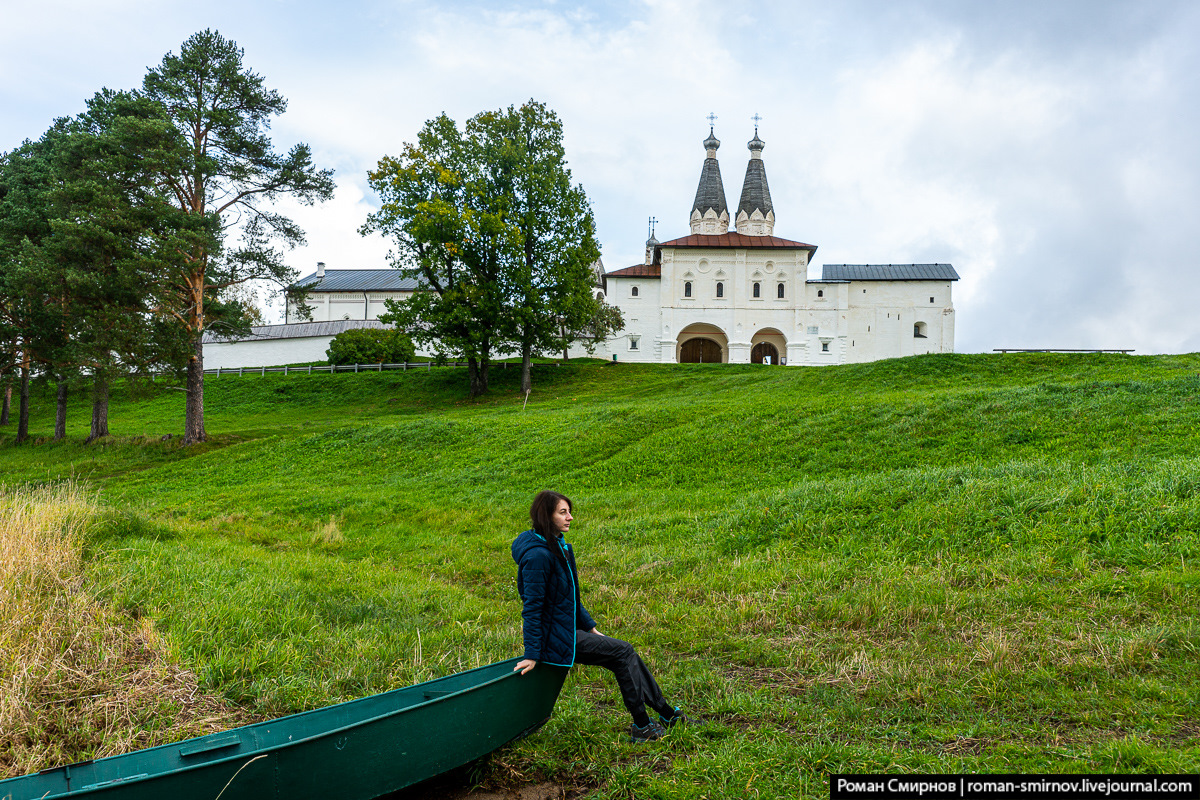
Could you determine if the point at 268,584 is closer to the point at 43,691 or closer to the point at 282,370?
the point at 43,691

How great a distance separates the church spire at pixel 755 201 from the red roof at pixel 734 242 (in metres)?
1.24

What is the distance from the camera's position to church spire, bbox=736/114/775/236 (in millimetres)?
59094

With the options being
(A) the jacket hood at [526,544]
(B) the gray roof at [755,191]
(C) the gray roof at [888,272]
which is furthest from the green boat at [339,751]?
(B) the gray roof at [755,191]

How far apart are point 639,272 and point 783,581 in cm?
5060

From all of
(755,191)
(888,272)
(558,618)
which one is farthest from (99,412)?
(888,272)

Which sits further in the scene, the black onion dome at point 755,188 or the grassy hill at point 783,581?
the black onion dome at point 755,188

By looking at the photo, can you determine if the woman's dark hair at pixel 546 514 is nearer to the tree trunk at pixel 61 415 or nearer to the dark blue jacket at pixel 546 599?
the dark blue jacket at pixel 546 599

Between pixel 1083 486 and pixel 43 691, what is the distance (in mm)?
11109

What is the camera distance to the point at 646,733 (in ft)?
15.9

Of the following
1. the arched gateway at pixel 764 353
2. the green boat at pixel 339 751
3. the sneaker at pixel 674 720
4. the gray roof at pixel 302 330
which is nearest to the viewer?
the green boat at pixel 339 751

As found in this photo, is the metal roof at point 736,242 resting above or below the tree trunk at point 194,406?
above

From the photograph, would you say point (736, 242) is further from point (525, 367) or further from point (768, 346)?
point (525, 367)

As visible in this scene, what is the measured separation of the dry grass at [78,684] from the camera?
14.9 feet

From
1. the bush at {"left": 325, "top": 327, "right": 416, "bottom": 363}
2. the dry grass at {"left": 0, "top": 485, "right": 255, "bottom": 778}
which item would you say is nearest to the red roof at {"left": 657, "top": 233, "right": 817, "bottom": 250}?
the bush at {"left": 325, "top": 327, "right": 416, "bottom": 363}
